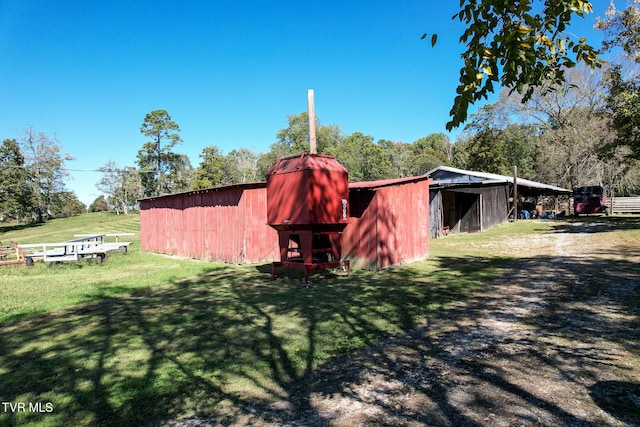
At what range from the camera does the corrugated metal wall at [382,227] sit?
10.8 metres

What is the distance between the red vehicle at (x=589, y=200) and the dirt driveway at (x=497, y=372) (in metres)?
A: 26.9

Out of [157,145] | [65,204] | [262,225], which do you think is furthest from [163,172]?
[262,225]

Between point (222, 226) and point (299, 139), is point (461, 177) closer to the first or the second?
point (222, 226)

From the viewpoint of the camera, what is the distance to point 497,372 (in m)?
3.90

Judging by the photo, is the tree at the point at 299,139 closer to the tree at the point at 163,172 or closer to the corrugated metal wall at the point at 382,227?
the tree at the point at 163,172

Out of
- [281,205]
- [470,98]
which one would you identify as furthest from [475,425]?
[281,205]

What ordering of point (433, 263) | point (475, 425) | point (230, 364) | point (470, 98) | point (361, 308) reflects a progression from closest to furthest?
point (475, 425) < point (470, 98) < point (230, 364) < point (361, 308) < point (433, 263)

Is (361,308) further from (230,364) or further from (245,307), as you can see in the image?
(230,364)

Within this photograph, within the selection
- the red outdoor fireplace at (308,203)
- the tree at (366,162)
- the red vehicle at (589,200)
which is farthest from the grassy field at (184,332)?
the tree at (366,162)

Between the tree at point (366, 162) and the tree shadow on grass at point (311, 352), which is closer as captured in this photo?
the tree shadow on grass at point (311, 352)

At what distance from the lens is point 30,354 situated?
5.21 metres

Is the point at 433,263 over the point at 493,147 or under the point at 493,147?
under

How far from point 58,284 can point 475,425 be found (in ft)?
35.7

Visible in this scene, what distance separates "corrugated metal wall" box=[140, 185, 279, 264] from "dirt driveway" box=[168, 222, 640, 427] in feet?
27.8
